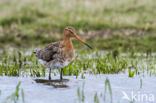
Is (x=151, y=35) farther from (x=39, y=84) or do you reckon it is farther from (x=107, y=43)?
(x=39, y=84)

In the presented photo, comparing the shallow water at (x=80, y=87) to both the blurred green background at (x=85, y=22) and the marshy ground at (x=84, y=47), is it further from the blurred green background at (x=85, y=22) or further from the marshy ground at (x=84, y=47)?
the blurred green background at (x=85, y=22)

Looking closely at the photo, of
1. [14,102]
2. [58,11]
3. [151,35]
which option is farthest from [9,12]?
[14,102]

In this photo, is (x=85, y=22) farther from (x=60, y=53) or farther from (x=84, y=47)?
(x=60, y=53)

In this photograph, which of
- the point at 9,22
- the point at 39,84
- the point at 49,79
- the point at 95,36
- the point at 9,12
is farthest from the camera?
the point at 9,12

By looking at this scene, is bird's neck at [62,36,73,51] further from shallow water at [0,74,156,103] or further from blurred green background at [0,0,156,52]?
blurred green background at [0,0,156,52]

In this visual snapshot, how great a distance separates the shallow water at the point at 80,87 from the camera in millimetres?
6273

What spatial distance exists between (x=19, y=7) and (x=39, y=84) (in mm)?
16530

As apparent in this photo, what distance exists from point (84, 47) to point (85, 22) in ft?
12.6

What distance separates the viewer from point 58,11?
891 inches

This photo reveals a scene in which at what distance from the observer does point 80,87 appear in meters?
7.27

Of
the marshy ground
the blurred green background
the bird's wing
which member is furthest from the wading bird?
the blurred green background

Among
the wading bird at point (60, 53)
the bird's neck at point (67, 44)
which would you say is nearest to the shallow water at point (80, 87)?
the wading bird at point (60, 53)

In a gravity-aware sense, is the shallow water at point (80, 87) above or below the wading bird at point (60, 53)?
below

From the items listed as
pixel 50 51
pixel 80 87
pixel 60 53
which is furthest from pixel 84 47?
pixel 80 87
